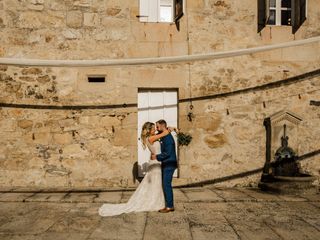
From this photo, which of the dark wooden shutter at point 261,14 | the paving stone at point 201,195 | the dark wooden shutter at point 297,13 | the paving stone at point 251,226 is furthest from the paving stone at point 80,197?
the dark wooden shutter at point 297,13

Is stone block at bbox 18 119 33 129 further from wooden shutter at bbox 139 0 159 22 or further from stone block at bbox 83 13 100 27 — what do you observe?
wooden shutter at bbox 139 0 159 22

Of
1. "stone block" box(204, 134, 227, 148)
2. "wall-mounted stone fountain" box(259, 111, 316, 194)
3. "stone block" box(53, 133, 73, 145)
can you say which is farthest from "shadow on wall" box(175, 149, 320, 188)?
"stone block" box(53, 133, 73, 145)

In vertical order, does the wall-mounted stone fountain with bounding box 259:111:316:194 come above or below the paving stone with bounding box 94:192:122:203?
above

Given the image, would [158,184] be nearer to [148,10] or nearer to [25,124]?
[25,124]

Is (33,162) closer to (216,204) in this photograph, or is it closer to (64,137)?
(64,137)

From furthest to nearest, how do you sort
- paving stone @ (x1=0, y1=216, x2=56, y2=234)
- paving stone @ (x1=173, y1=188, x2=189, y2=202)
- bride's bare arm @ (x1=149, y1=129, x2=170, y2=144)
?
paving stone @ (x1=173, y1=188, x2=189, y2=202), bride's bare arm @ (x1=149, y1=129, x2=170, y2=144), paving stone @ (x1=0, y1=216, x2=56, y2=234)

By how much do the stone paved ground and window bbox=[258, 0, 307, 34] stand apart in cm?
384

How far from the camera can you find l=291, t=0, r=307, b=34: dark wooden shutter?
335 inches

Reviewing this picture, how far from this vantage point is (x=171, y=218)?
5.59m

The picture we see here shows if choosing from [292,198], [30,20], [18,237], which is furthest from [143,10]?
[18,237]

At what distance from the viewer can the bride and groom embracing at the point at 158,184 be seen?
601 centimetres

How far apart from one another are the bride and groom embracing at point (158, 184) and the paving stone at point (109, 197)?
443mm

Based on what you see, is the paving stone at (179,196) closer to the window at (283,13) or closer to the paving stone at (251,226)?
the paving stone at (251,226)

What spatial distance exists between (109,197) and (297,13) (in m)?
5.79
